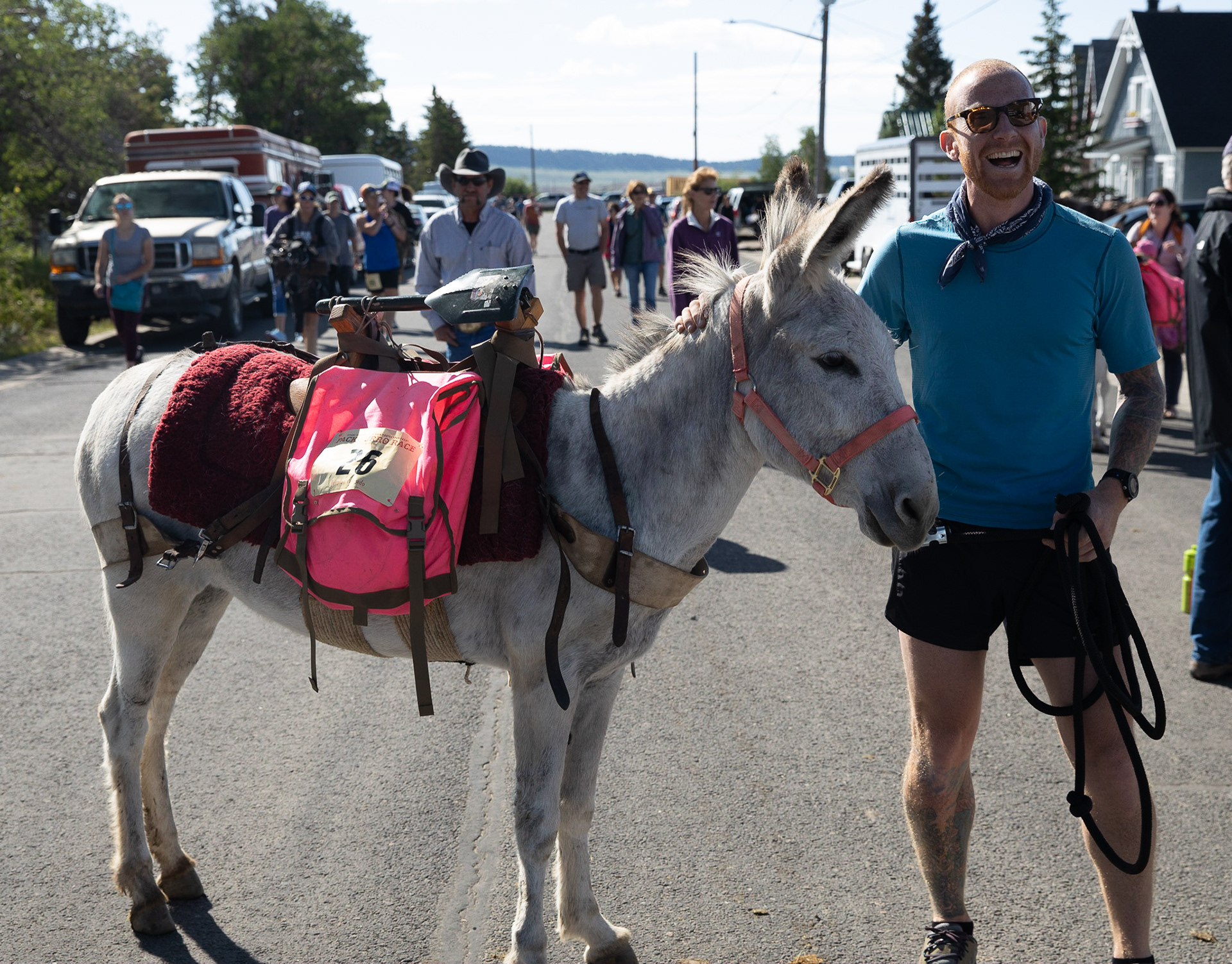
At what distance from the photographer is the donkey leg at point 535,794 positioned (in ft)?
8.98

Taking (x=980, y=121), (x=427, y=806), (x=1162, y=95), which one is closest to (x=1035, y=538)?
(x=980, y=121)

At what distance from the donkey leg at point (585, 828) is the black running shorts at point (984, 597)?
89cm

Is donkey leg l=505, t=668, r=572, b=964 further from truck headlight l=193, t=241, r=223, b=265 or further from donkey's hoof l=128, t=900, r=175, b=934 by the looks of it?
truck headlight l=193, t=241, r=223, b=265

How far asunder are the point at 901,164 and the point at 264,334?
14.3 meters

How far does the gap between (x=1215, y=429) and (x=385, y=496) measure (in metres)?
4.11

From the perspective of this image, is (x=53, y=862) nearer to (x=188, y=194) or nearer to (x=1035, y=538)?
(x=1035, y=538)

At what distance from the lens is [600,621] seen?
2727 mm

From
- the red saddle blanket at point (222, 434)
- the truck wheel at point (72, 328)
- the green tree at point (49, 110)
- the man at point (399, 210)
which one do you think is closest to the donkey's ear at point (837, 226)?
the red saddle blanket at point (222, 434)

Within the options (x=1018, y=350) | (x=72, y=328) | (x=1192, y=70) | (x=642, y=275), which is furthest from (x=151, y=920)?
(x=1192, y=70)

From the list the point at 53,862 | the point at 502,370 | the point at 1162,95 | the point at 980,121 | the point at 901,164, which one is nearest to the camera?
the point at 980,121

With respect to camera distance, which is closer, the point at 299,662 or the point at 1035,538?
the point at 1035,538

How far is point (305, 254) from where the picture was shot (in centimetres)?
1276

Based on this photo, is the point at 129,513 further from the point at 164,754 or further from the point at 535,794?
the point at 535,794

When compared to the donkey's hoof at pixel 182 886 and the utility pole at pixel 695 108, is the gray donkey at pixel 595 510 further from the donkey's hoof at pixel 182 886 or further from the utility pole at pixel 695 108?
the utility pole at pixel 695 108
